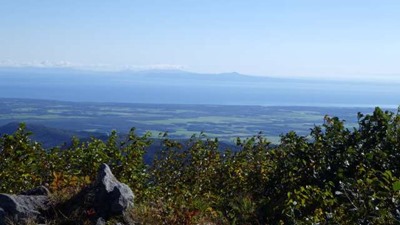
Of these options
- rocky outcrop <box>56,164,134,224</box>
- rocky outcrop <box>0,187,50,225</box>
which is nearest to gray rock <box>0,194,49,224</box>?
rocky outcrop <box>0,187,50,225</box>

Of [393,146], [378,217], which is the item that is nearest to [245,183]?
[393,146]

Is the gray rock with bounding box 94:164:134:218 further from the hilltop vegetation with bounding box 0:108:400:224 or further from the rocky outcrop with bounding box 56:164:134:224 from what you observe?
the hilltop vegetation with bounding box 0:108:400:224

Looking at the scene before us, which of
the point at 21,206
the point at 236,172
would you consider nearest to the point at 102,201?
the point at 21,206

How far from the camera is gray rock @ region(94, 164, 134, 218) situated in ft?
33.7

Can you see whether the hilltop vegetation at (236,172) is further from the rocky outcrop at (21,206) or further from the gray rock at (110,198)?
the rocky outcrop at (21,206)

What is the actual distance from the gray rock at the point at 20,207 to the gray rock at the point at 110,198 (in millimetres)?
1138

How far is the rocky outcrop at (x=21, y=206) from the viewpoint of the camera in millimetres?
9977

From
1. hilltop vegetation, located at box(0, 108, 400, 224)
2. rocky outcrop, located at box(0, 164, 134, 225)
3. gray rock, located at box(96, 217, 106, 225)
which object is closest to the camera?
gray rock, located at box(96, 217, 106, 225)

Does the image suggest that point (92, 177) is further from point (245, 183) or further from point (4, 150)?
point (245, 183)

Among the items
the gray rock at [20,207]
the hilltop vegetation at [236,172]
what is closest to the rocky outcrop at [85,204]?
the gray rock at [20,207]

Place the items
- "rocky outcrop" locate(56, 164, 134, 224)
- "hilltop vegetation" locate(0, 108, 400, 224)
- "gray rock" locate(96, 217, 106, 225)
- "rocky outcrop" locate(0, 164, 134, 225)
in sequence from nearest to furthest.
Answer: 1. "gray rock" locate(96, 217, 106, 225)
2. "rocky outcrop" locate(0, 164, 134, 225)
3. "rocky outcrop" locate(56, 164, 134, 224)
4. "hilltop vegetation" locate(0, 108, 400, 224)

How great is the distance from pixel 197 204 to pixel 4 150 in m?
6.05

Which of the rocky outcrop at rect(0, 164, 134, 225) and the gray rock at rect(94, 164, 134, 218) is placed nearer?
the rocky outcrop at rect(0, 164, 134, 225)

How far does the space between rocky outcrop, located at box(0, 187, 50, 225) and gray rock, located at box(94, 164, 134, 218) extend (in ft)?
3.66
